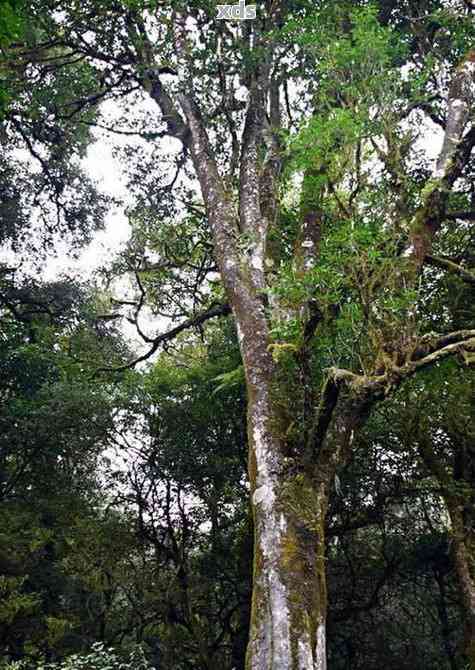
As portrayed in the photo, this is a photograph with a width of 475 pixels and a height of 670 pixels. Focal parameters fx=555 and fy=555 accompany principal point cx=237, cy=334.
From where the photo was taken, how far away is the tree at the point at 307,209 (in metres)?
3.48

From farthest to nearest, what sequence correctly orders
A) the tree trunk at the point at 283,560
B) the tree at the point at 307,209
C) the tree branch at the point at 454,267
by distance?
the tree branch at the point at 454,267
the tree at the point at 307,209
the tree trunk at the point at 283,560

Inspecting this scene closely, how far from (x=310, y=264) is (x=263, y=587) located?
270 cm

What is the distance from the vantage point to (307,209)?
5.42 m

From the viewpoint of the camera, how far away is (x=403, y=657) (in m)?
9.20

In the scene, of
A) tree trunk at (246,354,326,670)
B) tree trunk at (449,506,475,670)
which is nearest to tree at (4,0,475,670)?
tree trunk at (246,354,326,670)

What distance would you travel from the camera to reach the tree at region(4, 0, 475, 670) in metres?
3.48

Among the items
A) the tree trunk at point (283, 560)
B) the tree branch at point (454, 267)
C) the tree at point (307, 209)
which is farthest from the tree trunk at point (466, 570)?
the tree trunk at point (283, 560)

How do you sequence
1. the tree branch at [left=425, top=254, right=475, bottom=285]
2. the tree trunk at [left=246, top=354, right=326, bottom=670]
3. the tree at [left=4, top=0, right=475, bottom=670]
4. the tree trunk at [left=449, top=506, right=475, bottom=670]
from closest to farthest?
the tree trunk at [left=246, top=354, right=326, bottom=670] < the tree at [left=4, top=0, right=475, bottom=670] < the tree branch at [left=425, top=254, right=475, bottom=285] < the tree trunk at [left=449, top=506, right=475, bottom=670]

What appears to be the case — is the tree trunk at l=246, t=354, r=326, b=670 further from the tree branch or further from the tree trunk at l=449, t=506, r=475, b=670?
the tree trunk at l=449, t=506, r=475, b=670

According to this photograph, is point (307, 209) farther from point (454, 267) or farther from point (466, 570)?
point (466, 570)

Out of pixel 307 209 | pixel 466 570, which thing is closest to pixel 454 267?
pixel 307 209

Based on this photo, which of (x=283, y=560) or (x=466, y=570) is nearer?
(x=283, y=560)

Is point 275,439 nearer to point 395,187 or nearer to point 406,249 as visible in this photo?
point 406,249

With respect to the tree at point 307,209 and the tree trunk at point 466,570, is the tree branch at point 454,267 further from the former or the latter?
the tree trunk at point 466,570
